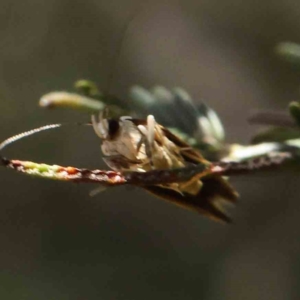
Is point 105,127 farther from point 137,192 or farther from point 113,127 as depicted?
point 137,192

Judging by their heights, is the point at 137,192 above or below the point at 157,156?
above

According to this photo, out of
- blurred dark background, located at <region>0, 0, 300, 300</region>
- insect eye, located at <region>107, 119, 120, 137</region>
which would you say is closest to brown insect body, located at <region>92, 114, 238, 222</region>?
insect eye, located at <region>107, 119, 120, 137</region>

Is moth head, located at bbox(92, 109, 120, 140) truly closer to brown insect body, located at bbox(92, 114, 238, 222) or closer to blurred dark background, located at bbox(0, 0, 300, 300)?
brown insect body, located at bbox(92, 114, 238, 222)

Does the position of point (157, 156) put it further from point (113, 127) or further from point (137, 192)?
point (137, 192)

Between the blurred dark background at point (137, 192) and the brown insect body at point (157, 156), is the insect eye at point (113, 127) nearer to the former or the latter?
the brown insect body at point (157, 156)

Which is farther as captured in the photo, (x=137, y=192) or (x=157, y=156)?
(x=137, y=192)

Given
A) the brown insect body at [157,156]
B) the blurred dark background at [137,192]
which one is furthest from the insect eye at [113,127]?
the blurred dark background at [137,192]

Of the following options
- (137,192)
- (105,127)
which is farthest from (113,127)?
(137,192)
